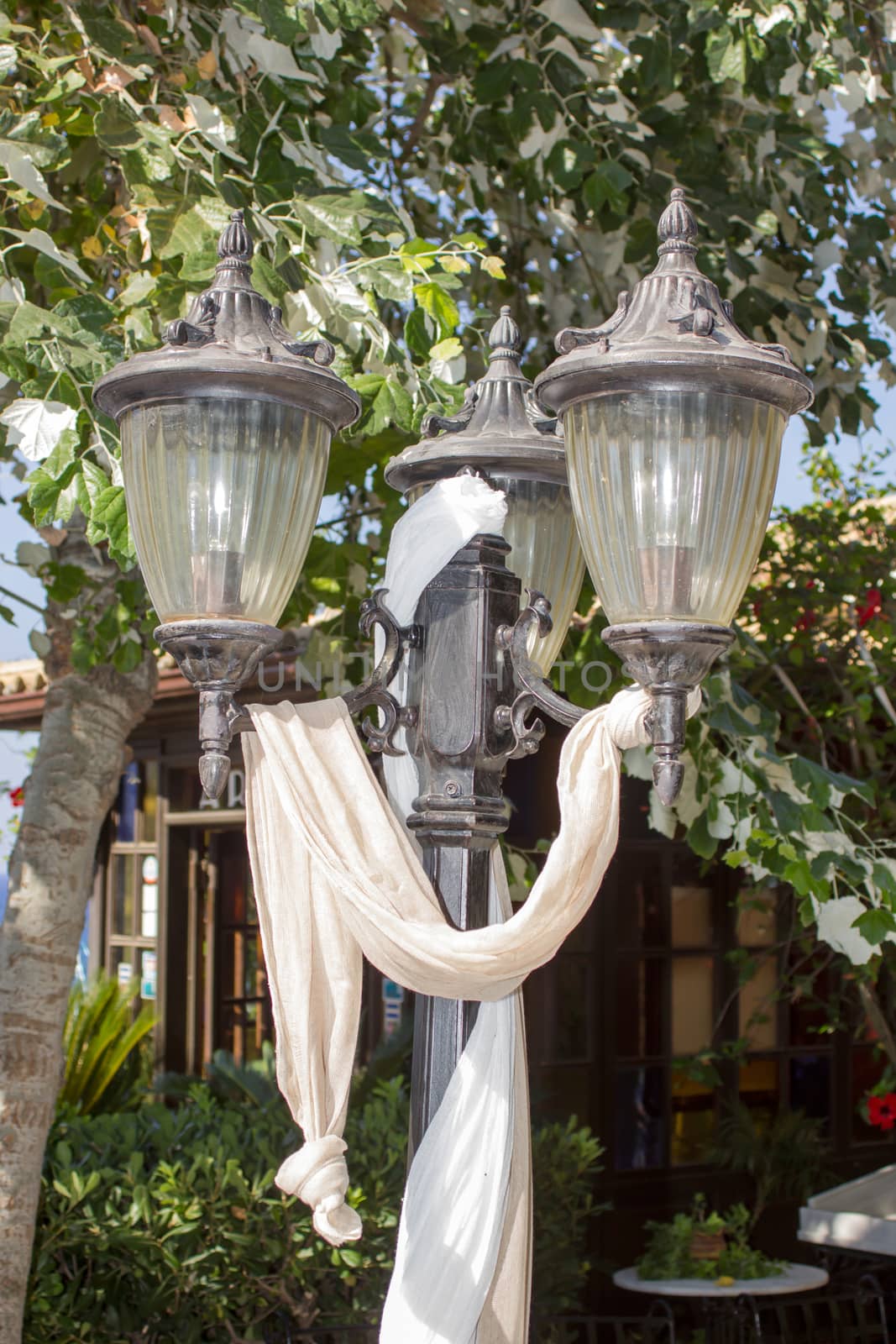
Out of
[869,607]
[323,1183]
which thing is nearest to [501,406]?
[323,1183]

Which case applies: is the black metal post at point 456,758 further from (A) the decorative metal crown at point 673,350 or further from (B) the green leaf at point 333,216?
(B) the green leaf at point 333,216

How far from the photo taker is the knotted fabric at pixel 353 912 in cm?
214

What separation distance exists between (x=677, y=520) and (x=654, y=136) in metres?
3.40

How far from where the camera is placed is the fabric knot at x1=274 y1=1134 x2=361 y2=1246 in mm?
2150

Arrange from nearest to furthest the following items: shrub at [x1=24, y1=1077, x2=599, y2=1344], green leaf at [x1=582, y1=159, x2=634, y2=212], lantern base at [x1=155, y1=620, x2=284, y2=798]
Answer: lantern base at [x1=155, y1=620, x2=284, y2=798] < green leaf at [x1=582, y1=159, x2=634, y2=212] < shrub at [x1=24, y1=1077, x2=599, y2=1344]

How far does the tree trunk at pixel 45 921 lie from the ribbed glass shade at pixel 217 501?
8.36 ft

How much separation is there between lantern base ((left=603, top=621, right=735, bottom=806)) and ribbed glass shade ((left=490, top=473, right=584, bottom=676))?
0.56m

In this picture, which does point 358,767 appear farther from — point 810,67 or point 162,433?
point 810,67

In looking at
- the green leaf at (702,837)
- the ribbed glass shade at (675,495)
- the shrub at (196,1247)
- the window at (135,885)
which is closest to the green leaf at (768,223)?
the green leaf at (702,837)

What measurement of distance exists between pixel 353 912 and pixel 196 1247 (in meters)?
3.53

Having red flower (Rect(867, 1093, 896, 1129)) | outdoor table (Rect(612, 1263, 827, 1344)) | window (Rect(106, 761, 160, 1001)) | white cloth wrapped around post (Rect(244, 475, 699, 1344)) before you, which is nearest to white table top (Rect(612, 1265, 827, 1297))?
outdoor table (Rect(612, 1263, 827, 1344))

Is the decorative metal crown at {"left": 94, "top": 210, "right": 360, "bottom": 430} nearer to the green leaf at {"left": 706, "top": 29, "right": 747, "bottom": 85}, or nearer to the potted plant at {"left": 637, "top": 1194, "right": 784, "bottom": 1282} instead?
the green leaf at {"left": 706, "top": 29, "right": 747, "bottom": 85}

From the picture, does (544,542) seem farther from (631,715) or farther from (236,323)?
(236,323)

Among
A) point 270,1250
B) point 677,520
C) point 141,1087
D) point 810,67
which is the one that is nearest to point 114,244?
point 810,67
